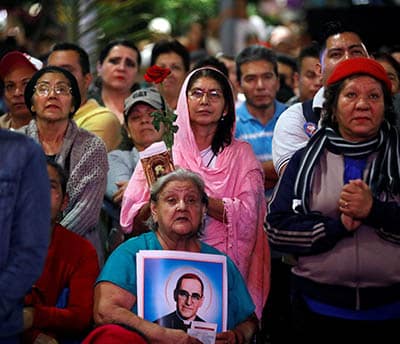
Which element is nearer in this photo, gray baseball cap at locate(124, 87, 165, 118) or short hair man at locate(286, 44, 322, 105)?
A: gray baseball cap at locate(124, 87, 165, 118)

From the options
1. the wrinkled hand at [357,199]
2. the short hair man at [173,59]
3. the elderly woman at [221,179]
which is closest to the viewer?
the wrinkled hand at [357,199]

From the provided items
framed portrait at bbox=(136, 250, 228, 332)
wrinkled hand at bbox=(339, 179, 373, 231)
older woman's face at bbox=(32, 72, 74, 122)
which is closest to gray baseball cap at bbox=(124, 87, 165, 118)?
older woman's face at bbox=(32, 72, 74, 122)

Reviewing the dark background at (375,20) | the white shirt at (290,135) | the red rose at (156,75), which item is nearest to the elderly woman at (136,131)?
the red rose at (156,75)

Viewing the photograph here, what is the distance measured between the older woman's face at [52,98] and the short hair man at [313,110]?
1269 millimetres

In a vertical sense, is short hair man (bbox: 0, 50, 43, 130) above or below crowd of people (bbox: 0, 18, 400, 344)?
above

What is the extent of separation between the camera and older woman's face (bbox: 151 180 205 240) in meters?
5.30

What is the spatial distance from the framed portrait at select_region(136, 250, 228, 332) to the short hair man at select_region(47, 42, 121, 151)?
196 centimetres

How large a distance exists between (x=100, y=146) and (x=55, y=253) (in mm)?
1035

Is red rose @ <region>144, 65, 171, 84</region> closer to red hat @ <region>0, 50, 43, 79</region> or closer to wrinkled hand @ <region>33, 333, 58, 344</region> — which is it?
red hat @ <region>0, 50, 43, 79</region>

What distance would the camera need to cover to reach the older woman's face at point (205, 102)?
237 inches

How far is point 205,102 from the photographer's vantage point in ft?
19.8

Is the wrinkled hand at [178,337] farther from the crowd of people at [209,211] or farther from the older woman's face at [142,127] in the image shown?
the older woman's face at [142,127]

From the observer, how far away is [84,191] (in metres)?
5.94

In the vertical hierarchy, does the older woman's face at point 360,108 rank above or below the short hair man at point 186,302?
above
